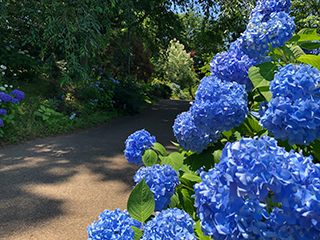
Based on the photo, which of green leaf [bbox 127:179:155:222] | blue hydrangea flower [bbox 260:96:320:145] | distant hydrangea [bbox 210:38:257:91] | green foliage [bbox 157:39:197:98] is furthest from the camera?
green foliage [bbox 157:39:197:98]

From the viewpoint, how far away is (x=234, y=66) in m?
1.17

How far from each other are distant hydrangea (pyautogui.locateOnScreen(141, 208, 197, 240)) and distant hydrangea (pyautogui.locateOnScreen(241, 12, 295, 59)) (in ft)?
2.47

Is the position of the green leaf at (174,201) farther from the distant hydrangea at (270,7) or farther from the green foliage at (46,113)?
the green foliage at (46,113)

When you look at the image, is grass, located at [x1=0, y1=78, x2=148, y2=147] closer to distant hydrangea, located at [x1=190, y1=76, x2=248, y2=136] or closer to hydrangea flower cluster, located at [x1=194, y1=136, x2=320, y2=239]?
distant hydrangea, located at [x1=190, y1=76, x2=248, y2=136]

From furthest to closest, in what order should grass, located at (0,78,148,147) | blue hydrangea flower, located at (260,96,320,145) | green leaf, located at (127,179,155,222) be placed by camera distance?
grass, located at (0,78,148,147) < green leaf, located at (127,179,155,222) < blue hydrangea flower, located at (260,96,320,145)

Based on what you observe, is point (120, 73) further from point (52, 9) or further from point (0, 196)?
point (0, 196)

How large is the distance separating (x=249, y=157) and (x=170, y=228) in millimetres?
424

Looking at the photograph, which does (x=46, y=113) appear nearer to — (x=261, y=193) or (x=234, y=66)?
(x=234, y=66)

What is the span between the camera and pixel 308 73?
2.44ft

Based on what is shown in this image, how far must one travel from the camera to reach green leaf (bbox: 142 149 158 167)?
1.32 m

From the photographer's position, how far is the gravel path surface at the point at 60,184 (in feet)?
8.60

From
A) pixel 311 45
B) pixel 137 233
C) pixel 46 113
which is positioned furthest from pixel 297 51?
pixel 46 113

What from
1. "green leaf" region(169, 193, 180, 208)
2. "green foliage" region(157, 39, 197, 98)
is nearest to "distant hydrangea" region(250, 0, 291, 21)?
"green leaf" region(169, 193, 180, 208)

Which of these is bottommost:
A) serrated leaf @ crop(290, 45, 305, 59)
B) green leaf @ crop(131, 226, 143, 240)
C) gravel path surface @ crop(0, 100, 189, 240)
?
gravel path surface @ crop(0, 100, 189, 240)
